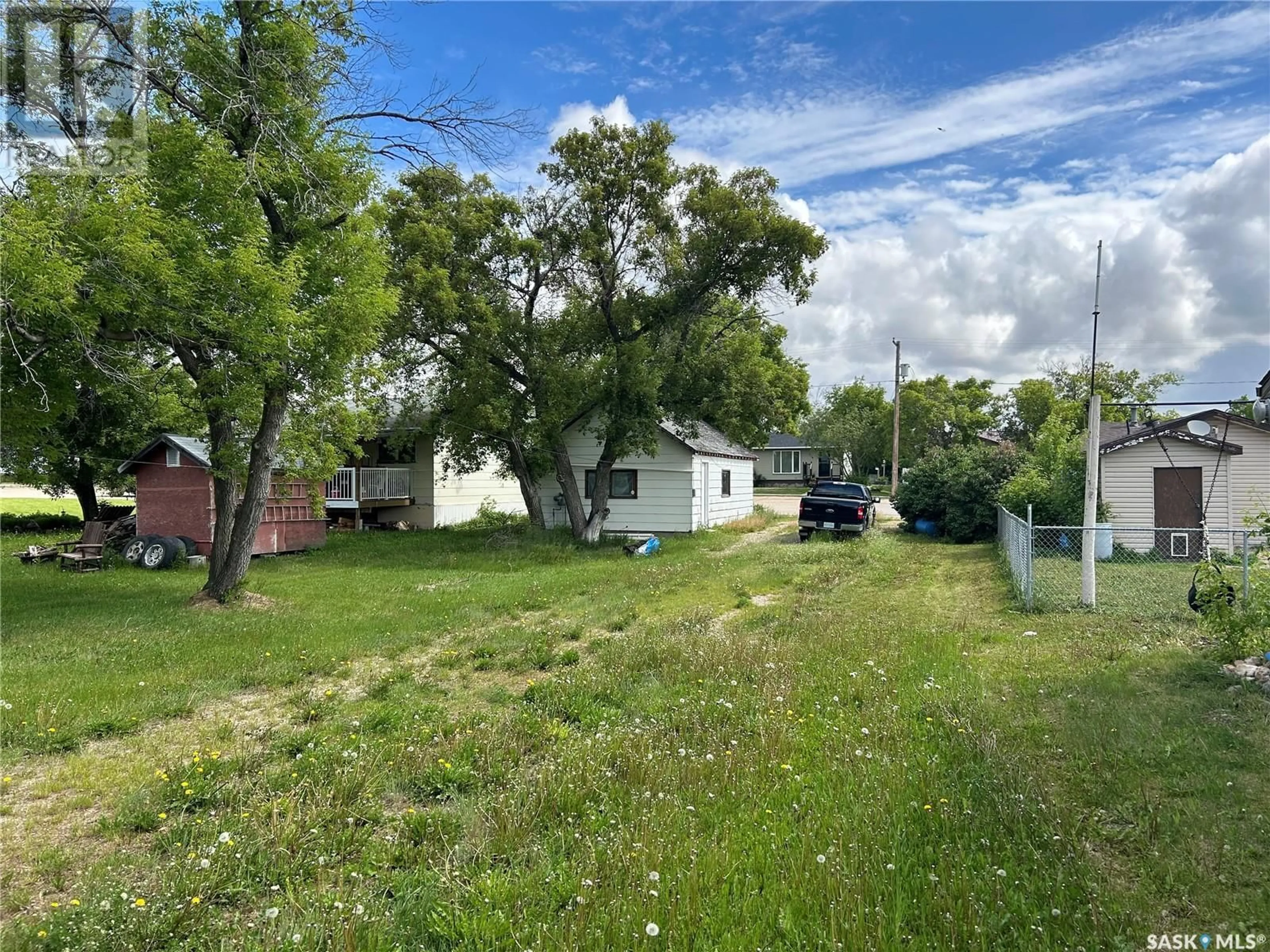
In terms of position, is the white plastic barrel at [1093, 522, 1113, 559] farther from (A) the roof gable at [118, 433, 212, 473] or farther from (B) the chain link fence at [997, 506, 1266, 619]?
(A) the roof gable at [118, 433, 212, 473]

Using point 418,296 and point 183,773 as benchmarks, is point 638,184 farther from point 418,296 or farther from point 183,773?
point 183,773

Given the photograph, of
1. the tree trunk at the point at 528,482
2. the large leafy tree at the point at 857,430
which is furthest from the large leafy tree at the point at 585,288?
the large leafy tree at the point at 857,430

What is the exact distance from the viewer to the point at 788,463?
60.6 meters

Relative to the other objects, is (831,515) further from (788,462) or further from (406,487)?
(788,462)

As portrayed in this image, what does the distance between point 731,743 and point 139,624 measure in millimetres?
8633

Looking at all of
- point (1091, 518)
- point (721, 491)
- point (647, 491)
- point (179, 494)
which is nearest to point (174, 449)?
point (179, 494)

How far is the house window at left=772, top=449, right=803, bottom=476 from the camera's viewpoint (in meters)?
60.3

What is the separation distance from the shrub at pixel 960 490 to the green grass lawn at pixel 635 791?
11.6 metres

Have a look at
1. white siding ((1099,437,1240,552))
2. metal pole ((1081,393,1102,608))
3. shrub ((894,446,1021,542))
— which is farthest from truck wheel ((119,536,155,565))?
white siding ((1099,437,1240,552))

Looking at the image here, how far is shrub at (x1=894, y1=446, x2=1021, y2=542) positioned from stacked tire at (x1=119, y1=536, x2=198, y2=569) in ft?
64.4

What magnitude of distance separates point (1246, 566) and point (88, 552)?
20094 mm

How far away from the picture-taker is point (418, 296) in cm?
1628

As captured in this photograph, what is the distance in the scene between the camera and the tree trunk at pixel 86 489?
20.7 meters

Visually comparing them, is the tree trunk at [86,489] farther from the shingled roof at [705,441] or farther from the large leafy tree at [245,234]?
the shingled roof at [705,441]
